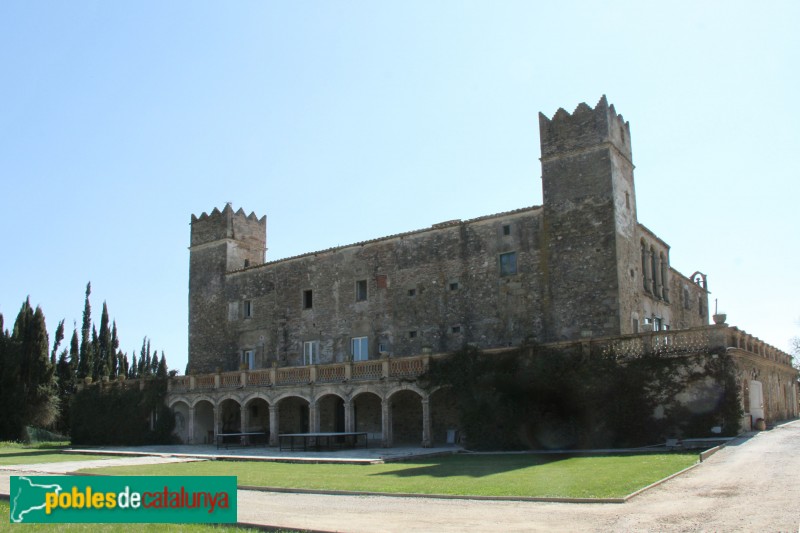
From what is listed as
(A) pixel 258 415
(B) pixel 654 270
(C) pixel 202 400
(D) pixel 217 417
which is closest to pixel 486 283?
(B) pixel 654 270

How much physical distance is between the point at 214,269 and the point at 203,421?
10068 millimetres

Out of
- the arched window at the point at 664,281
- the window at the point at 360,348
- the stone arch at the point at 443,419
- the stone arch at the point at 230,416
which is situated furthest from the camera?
the stone arch at the point at 230,416

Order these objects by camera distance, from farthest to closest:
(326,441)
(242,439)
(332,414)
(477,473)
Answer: (332,414) → (242,439) → (326,441) → (477,473)

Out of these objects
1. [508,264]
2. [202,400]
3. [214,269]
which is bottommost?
[202,400]

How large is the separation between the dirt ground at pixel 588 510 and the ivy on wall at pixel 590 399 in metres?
8.05

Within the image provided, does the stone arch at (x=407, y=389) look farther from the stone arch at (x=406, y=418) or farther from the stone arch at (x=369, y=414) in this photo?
the stone arch at (x=369, y=414)

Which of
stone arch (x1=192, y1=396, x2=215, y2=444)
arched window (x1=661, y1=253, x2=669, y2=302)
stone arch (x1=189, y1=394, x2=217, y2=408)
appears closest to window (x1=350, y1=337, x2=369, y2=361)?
stone arch (x1=189, y1=394, x2=217, y2=408)

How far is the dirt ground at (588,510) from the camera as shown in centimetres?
1152

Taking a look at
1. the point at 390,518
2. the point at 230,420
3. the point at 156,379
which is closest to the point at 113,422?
the point at 156,379

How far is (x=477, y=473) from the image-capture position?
19609 mm

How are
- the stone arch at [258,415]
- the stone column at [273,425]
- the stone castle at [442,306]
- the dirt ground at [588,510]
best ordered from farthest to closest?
1. the stone arch at [258,415]
2. the stone column at [273,425]
3. the stone castle at [442,306]
4. the dirt ground at [588,510]

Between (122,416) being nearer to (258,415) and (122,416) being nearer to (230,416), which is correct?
(230,416)

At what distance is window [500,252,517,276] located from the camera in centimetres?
3478

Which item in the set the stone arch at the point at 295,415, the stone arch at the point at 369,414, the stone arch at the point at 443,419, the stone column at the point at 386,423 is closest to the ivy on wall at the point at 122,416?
the stone arch at the point at 295,415
